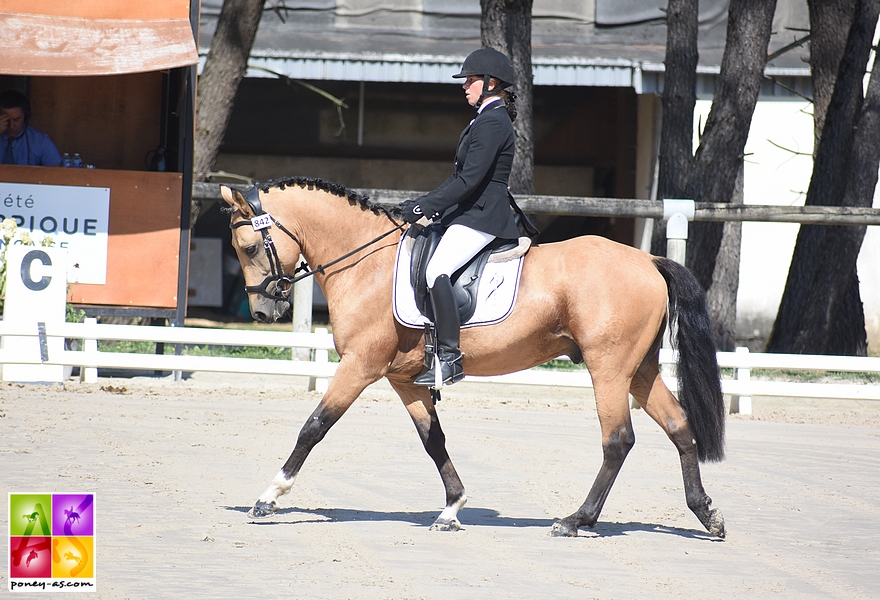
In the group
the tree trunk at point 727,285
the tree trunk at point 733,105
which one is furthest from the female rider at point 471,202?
the tree trunk at point 727,285

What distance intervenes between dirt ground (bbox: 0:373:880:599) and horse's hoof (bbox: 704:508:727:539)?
0.21 feet

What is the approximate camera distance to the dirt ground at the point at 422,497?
172 inches

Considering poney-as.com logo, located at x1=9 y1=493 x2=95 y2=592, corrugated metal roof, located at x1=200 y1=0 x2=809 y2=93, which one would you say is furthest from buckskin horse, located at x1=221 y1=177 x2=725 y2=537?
corrugated metal roof, located at x1=200 y1=0 x2=809 y2=93

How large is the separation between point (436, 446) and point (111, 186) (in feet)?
19.3

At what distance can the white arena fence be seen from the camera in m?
9.21

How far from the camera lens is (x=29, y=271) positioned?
935 cm

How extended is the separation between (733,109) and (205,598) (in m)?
8.80

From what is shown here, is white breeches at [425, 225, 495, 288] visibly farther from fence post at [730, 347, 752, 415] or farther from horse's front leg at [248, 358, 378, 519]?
fence post at [730, 347, 752, 415]

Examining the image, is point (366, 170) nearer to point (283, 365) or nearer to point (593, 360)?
point (283, 365)

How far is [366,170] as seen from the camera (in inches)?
748

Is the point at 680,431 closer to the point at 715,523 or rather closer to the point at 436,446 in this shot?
the point at 715,523

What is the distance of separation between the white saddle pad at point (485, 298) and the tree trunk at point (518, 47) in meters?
5.70

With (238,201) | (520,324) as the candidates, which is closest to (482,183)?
(520,324)

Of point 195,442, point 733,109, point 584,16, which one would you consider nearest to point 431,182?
point 584,16
